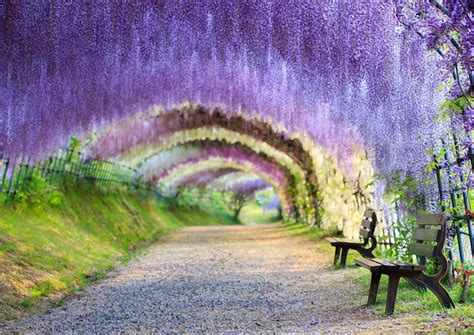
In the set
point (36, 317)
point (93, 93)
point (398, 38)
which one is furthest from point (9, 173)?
point (398, 38)

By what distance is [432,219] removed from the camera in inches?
177

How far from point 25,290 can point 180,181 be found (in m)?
21.3

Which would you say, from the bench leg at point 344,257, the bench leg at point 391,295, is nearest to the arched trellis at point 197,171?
the bench leg at point 344,257

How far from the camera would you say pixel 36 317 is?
482 cm

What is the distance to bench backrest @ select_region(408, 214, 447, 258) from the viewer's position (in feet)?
13.8

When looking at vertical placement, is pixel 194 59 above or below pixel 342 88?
above

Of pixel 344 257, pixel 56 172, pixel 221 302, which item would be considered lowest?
pixel 221 302

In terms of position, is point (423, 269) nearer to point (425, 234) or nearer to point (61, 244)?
point (425, 234)

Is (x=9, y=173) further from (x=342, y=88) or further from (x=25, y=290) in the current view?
(x=342, y=88)

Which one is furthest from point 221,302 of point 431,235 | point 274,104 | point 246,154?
point 246,154

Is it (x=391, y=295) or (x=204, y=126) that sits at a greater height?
(x=204, y=126)

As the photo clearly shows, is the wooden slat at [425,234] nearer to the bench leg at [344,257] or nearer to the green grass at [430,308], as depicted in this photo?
the green grass at [430,308]

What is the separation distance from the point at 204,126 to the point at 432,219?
43.0 feet

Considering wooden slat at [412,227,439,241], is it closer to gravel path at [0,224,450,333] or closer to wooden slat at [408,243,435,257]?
wooden slat at [408,243,435,257]
